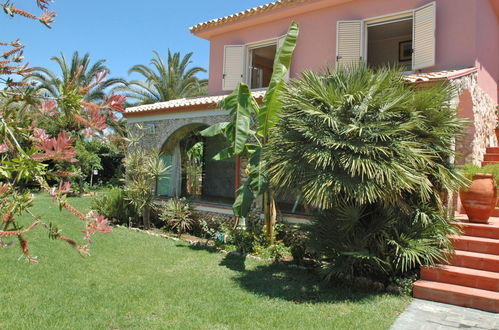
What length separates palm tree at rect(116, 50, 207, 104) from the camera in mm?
25141

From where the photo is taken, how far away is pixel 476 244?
6926 millimetres

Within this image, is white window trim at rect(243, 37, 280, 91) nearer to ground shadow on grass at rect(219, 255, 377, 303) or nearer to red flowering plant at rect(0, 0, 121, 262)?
ground shadow on grass at rect(219, 255, 377, 303)

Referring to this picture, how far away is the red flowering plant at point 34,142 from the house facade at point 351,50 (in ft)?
23.2

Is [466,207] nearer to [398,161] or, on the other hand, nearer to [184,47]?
[398,161]

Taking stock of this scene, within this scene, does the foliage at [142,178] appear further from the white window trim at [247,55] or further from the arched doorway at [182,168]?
the white window trim at [247,55]

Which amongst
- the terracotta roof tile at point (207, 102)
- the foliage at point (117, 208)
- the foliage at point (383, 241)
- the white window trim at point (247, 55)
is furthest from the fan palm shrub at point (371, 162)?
the foliage at point (117, 208)

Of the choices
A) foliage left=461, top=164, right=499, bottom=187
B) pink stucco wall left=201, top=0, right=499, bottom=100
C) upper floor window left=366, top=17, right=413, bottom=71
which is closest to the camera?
foliage left=461, top=164, right=499, bottom=187

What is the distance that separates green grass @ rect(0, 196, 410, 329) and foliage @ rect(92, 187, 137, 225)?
4.04 metres

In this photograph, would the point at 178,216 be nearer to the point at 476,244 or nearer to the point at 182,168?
the point at 182,168

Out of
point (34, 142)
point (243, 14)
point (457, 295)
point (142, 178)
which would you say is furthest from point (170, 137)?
point (34, 142)

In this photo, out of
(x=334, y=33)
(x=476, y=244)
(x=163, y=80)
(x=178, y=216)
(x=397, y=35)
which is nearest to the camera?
(x=476, y=244)

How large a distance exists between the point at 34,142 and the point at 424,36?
35.9 ft

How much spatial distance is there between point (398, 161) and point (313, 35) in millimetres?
7903

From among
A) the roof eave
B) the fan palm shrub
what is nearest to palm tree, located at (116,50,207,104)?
the roof eave
